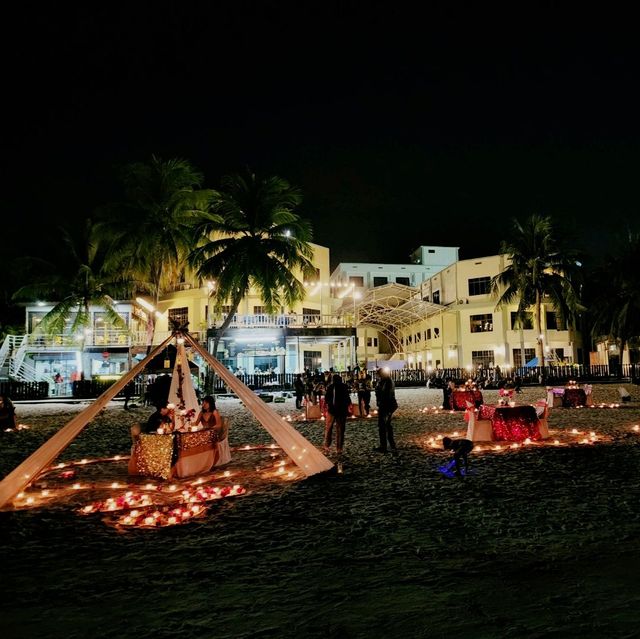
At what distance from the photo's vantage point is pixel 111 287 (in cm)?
3950

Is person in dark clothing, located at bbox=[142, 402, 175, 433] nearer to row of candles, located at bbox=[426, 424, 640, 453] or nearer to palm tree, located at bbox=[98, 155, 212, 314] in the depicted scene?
row of candles, located at bbox=[426, 424, 640, 453]

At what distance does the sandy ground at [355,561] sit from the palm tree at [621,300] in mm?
37479

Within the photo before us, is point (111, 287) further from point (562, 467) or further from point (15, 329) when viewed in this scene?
point (562, 467)

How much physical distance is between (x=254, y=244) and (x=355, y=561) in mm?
24638

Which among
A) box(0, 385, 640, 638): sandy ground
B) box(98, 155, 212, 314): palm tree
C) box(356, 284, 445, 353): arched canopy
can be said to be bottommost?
box(0, 385, 640, 638): sandy ground

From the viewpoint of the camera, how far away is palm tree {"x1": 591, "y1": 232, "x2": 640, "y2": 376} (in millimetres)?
41750

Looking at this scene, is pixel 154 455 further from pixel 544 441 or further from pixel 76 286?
pixel 76 286

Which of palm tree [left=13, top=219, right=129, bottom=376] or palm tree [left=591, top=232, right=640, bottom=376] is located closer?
palm tree [left=13, top=219, right=129, bottom=376]

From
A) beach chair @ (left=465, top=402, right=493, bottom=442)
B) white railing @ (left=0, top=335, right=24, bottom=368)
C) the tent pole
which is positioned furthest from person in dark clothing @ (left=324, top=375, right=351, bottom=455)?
white railing @ (left=0, top=335, right=24, bottom=368)

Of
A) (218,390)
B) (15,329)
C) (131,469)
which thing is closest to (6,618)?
(131,469)

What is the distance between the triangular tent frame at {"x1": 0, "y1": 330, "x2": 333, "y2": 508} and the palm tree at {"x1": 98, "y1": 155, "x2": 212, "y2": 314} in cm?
2130

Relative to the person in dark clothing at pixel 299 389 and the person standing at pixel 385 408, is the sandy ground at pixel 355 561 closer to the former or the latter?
the person standing at pixel 385 408

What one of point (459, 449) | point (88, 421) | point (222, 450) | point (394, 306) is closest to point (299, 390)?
point (222, 450)

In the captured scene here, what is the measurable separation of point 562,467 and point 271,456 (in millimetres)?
5279
